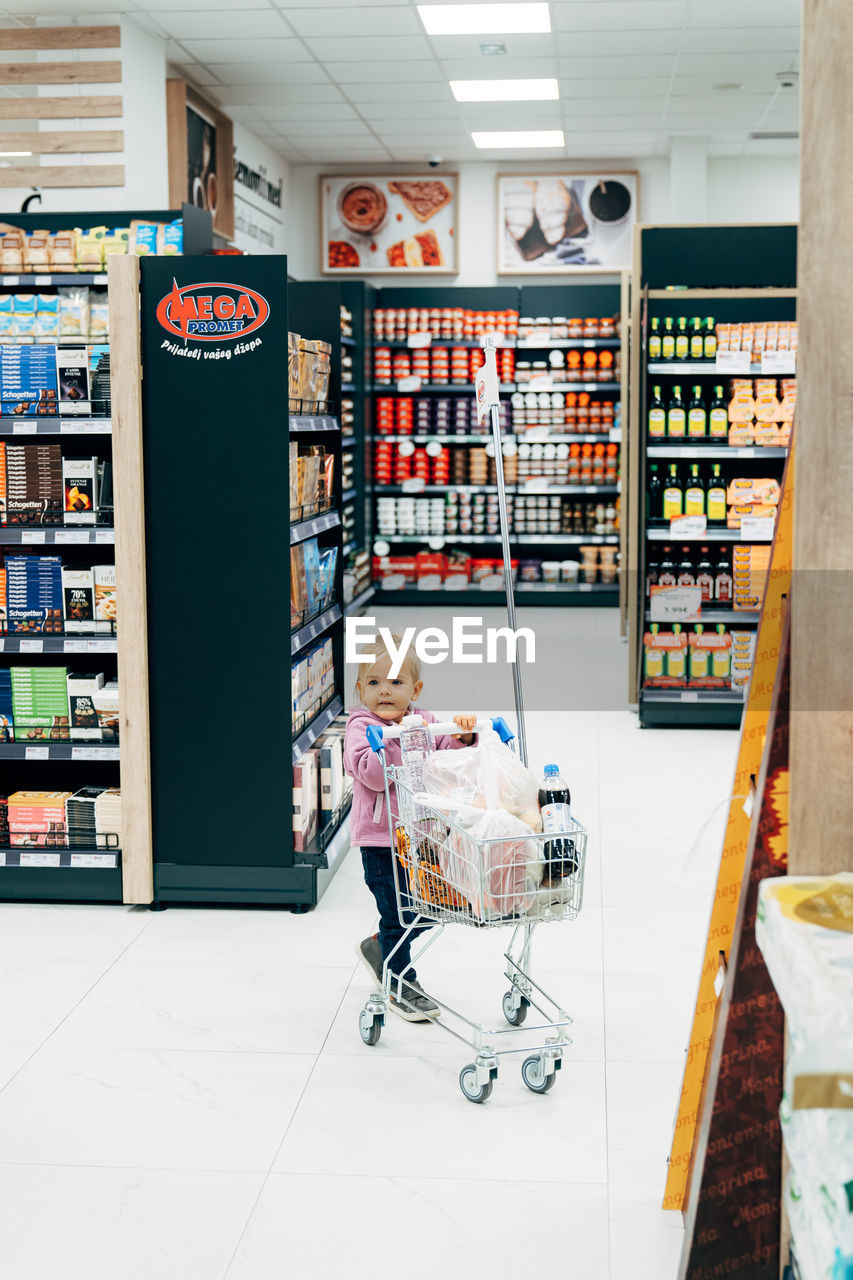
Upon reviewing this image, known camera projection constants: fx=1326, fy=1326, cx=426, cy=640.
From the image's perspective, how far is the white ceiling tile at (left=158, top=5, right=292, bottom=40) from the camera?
297 inches

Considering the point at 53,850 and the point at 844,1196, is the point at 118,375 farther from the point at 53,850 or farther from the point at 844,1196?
the point at 844,1196

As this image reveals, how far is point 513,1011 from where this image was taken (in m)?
3.52

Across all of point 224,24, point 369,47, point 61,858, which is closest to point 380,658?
point 61,858

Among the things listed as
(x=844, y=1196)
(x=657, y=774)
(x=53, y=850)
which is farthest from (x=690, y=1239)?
(x=657, y=774)

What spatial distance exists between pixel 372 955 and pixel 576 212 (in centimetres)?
973

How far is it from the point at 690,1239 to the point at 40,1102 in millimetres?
1694

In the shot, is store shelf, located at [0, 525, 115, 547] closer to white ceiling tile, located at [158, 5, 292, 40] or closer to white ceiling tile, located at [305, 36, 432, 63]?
white ceiling tile, located at [158, 5, 292, 40]

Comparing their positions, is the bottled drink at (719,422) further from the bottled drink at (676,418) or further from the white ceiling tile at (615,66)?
the white ceiling tile at (615,66)

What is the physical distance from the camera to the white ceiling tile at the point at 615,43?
7992 millimetres

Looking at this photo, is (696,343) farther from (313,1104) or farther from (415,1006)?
(313,1104)

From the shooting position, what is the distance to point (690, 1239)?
2.07 m

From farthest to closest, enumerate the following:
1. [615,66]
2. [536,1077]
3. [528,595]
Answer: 1. [528,595]
2. [615,66]
3. [536,1077]

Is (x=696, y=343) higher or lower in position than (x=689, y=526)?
higher

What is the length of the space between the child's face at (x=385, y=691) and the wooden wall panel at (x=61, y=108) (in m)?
5.38
